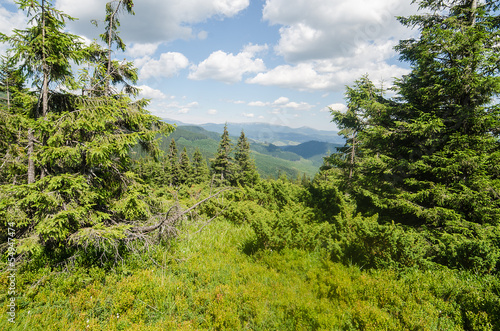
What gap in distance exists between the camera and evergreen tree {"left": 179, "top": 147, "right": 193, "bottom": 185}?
116 ft

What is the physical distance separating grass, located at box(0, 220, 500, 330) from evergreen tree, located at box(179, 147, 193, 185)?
3033cm

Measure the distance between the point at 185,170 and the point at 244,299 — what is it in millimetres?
33424

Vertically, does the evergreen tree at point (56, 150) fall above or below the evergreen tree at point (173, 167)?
above

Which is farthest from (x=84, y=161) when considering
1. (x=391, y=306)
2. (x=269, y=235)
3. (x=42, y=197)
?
(x=391, y=306)

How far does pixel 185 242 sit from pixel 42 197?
4.37 metres

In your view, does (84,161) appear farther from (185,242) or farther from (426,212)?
(426,212)

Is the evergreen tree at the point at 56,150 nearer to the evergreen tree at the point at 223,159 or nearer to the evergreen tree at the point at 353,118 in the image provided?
the evergreen tree at the point at 353,118

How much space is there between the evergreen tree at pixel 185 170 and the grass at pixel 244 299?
1194 inches

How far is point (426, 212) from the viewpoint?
6828 mm

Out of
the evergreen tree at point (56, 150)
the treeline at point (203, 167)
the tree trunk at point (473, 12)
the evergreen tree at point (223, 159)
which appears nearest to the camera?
the evergreen tree at point (56, 150)

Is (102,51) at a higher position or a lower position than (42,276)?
higher

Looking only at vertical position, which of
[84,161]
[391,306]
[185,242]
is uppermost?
[84,161]

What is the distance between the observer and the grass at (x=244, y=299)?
3.96 meters

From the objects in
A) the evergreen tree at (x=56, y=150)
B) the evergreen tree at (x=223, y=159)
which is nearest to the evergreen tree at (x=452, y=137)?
the evergreen tree at (x=56, y=150)
